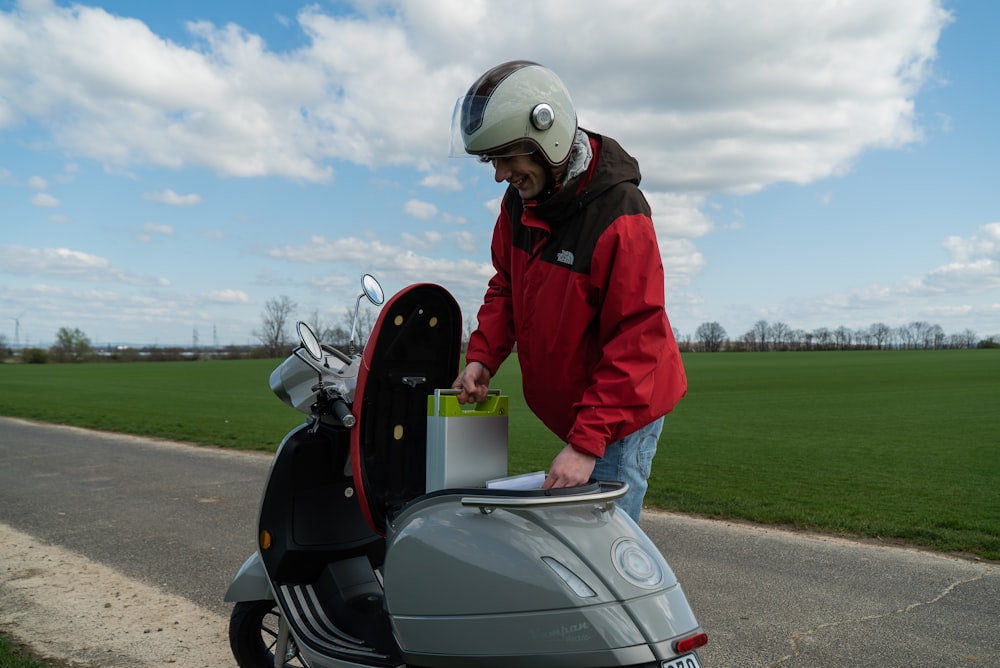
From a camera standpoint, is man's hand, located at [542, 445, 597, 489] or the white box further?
the white box

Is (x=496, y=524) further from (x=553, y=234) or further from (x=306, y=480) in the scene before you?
(x=306, y=480)

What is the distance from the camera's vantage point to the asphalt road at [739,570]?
149 inches

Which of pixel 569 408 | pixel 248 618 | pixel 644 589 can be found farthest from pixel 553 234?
pixel 248 618

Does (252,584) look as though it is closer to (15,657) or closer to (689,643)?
(15,657)

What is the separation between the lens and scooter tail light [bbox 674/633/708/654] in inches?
74.9

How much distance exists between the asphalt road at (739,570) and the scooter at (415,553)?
1667 millimetres

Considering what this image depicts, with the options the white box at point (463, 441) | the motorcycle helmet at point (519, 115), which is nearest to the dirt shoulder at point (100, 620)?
the white box at point (463, 441)

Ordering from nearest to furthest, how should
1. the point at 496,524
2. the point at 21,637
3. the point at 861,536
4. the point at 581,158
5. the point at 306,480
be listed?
1. the point at 496,524
2. the point at 581,158
3. the point at 306,480
4. the point at 21,637
5. the point at 861,536

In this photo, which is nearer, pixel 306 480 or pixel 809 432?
pixel 306 480

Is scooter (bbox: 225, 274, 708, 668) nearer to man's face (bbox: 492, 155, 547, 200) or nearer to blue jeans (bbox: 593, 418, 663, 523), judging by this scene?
blue jeans (bbox: 593, 418, 663, 523)

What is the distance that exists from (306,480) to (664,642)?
1.67 m

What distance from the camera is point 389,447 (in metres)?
2.81

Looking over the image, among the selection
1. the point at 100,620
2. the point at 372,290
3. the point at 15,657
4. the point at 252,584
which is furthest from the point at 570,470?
the point at 100,620

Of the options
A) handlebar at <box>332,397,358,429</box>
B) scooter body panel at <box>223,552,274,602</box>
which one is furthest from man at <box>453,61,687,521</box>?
scooter body panel at <box>223,552,274,602</box>
